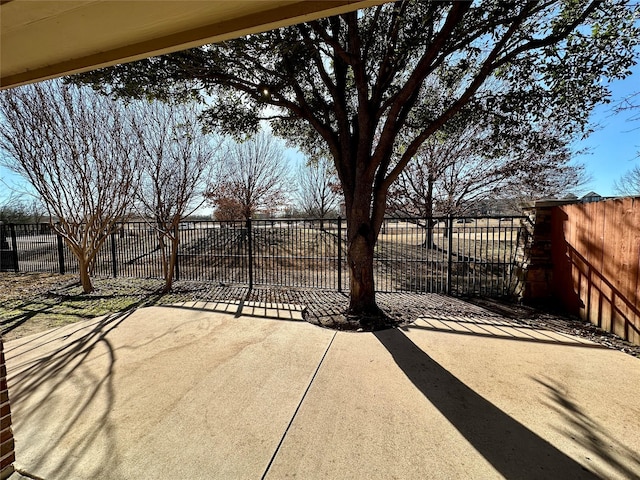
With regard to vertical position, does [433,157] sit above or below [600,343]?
above

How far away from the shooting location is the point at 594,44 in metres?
4.30

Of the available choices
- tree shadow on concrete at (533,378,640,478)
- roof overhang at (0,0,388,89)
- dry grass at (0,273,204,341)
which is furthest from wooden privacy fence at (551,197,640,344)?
dry grass at (0,273,204,341)

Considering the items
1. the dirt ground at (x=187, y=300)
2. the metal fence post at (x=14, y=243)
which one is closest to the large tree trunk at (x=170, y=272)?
the dirt ground at (x=187, y=300)

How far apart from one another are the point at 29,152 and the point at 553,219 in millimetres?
10114

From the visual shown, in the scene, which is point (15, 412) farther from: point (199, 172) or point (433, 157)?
point (433, 157)

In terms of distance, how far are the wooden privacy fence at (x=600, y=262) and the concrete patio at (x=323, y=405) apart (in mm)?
663

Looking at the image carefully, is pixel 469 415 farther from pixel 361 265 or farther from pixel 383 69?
pixel 383 69

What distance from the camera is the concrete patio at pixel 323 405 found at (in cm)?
179

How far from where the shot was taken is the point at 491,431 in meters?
2.06

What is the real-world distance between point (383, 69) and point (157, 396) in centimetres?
479

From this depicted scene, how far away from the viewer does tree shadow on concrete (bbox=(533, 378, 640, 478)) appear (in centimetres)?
174

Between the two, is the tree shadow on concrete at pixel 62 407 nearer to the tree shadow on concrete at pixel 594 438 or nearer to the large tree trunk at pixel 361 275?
the tree shadow on concrete at pixel 594 438

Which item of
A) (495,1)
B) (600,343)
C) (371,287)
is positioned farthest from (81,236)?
(600,343)

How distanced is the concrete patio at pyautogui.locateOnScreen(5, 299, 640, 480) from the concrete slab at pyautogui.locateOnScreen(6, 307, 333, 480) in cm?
1
